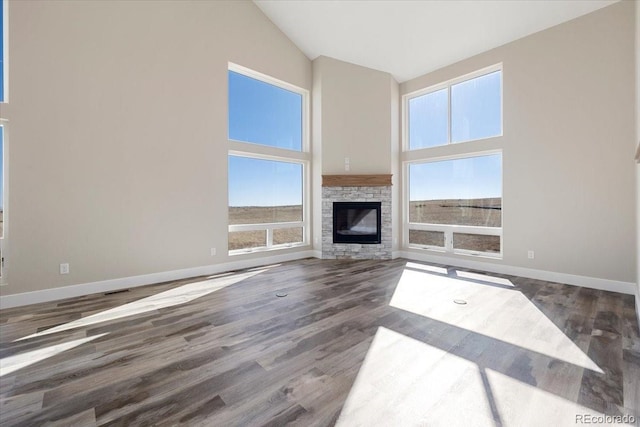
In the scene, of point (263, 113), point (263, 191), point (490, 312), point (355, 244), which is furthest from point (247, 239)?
point (490, 312)

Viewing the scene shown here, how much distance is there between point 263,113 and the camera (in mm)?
5449

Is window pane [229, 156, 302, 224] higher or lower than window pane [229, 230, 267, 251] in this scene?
higher

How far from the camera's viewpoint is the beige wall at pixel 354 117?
577 cm

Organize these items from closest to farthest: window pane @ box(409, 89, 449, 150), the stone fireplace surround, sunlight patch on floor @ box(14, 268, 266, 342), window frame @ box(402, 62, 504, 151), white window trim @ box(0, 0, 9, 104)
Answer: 1. sunlight patch on floor @ box(14, 268, 266, 342)
2. white window trim @ box(0, 0, 9, 104)
3. window frame @ box(402, 62, 504, 151)
4. window pane @ box(409, 89, 449, 150)
5. the stone fireplace surround

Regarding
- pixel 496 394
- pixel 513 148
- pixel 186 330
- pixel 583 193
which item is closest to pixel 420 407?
pixel 496 394

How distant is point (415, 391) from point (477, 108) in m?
5.05

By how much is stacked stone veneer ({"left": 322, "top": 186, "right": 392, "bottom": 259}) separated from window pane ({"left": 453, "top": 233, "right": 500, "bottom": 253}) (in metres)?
1.27

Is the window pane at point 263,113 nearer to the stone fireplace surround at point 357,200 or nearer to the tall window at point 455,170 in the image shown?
the stone fireplace surround at point 357,200

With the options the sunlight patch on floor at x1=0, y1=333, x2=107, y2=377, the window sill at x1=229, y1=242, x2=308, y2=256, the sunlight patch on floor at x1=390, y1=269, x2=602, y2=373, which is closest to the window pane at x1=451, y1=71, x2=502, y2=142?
the sunlight patch on floor at x1=390, y1=269, x2=602, y2=373

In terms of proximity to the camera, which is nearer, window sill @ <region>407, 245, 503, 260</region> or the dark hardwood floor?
the dark hardwood floor

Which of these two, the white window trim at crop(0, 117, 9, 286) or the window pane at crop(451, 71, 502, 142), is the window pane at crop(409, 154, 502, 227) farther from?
the white window trim at crop(0, 117, 9, 286)

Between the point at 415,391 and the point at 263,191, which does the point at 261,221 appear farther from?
the point at 415,391

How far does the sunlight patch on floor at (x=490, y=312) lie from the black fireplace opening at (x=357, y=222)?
5.55ft

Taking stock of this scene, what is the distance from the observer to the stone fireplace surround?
574 cm
